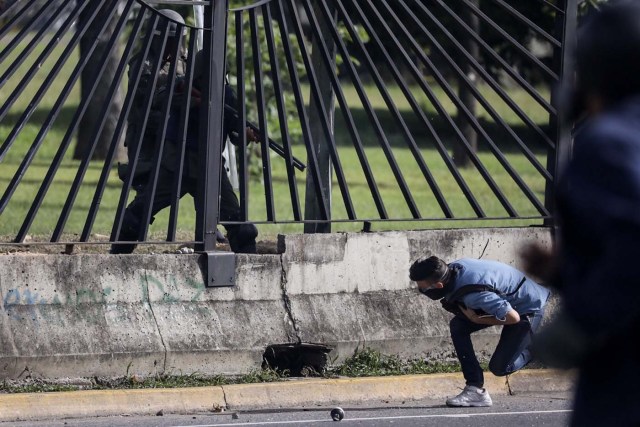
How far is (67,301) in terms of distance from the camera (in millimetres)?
6445

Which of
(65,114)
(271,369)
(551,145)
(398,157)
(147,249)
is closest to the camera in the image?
(271,369)

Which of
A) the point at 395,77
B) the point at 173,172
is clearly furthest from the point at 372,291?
the point at 173,172

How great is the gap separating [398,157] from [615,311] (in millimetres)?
21582

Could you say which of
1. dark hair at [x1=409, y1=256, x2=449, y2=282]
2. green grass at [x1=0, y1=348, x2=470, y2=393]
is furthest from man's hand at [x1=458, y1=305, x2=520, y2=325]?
green grass at [x1=0, y1=348, x2=470, y2=393]

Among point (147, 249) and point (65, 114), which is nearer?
point (147, 249)

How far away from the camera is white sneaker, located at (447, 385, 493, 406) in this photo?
6504 millimetres

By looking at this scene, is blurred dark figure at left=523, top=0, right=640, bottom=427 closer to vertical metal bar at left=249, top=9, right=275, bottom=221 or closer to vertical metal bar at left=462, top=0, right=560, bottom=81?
vertical metal bar at left=249, top=9, right=275, bottom=221

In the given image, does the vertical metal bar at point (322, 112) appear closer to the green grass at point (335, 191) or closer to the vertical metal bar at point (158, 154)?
the green grass at point (335, 191)

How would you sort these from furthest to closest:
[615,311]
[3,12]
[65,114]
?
[65,114], [3,12], [615,311]

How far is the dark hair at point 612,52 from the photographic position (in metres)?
2.26

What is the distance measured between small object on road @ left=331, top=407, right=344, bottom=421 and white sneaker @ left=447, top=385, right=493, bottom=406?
0.80 meters

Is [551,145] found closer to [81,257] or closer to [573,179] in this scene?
[81,257]

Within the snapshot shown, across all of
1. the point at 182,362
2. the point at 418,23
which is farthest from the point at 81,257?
the point at 418,23

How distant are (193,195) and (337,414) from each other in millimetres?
2107
